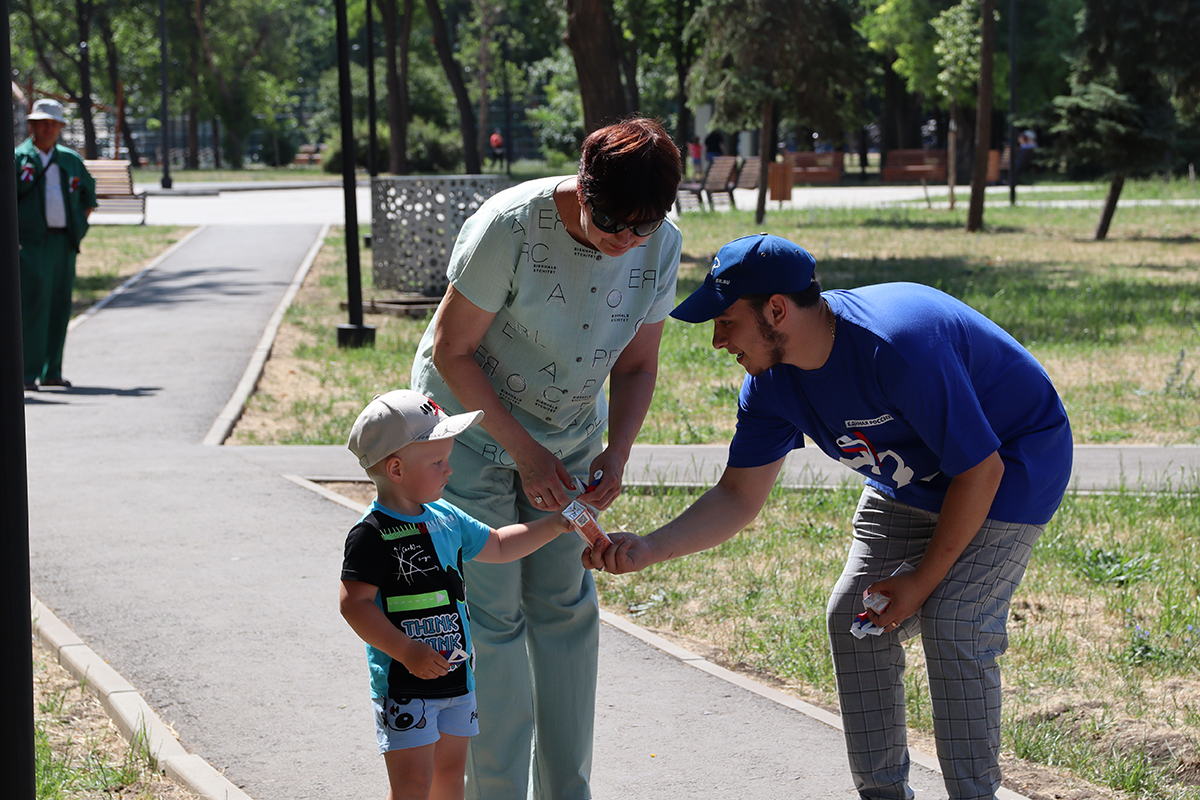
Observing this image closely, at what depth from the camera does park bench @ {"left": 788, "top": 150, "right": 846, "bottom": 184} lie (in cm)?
4878

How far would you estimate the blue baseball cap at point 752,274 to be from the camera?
2.84 m

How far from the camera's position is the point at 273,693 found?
4.47 metres

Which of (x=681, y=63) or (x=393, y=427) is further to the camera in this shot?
(x=681, y=63)

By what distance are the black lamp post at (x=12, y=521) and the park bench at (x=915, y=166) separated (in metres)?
46.4

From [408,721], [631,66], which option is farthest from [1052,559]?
[631,66]

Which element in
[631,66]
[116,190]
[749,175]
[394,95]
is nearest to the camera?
[116,190]

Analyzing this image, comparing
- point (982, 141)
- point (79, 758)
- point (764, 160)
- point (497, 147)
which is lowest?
point (79, 758)

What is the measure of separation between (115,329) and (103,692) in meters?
9.83

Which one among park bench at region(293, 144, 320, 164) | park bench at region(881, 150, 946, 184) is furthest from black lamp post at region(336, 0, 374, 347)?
park bench at region(293, 144, 320, 164)

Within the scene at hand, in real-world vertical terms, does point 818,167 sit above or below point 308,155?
below

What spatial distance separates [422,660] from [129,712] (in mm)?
1892

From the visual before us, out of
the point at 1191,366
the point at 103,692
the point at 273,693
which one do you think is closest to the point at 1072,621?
the point at 273,693

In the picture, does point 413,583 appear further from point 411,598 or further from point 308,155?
point 308,155

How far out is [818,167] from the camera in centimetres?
5019
